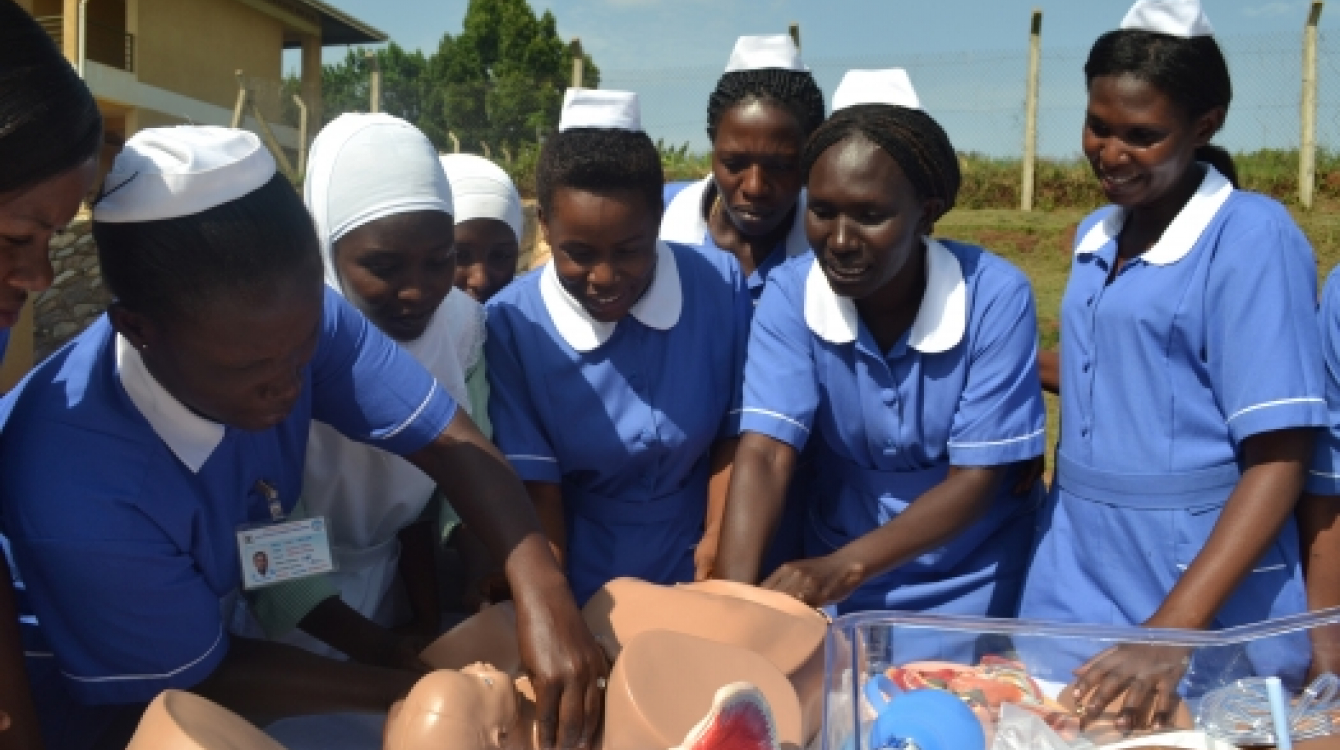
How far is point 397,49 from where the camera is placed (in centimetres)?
3675

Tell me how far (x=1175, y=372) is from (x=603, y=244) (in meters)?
0.94

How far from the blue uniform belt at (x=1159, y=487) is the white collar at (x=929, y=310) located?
31cm

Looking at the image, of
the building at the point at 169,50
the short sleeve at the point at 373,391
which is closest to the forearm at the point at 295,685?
the short sleeve at the point at 373,391

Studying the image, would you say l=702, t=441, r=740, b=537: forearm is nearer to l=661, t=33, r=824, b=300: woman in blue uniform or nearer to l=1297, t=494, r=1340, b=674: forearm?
l=661, t=33, r=824, b=300: woman in blue uniform

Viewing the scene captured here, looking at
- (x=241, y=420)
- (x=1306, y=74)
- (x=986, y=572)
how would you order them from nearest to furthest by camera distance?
(x=241, y=420) → (x=986, y=572) → (x=1306, y=74)

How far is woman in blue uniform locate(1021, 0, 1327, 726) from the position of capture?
1702mm

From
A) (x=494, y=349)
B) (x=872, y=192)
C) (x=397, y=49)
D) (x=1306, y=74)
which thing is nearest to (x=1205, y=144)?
(x=872, y=192)

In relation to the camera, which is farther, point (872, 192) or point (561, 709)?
point (872, 192)

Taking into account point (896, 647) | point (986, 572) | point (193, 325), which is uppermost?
point (193, 325)

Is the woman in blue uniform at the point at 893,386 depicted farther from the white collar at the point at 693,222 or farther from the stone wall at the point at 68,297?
the stone wall at the point at 68,297

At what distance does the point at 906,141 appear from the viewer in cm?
195

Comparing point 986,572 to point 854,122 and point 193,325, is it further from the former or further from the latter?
point 193,325

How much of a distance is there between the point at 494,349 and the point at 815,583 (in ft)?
2.43

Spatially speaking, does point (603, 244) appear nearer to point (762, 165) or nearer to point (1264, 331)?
point (762, 165)
